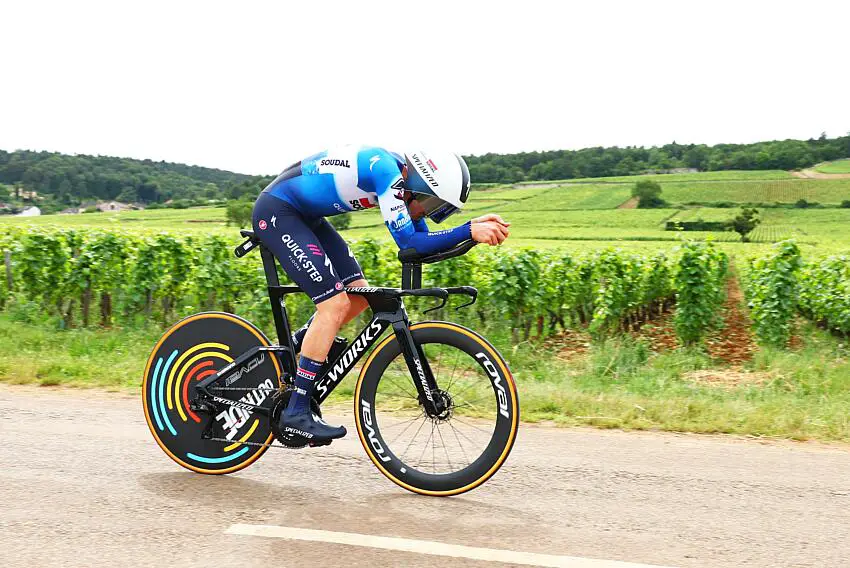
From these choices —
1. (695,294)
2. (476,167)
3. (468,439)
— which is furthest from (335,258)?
(476,167)

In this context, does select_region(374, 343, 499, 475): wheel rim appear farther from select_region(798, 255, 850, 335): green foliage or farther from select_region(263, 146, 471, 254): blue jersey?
select_region(798, 255, 850, 335): green foliage

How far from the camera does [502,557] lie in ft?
11.0

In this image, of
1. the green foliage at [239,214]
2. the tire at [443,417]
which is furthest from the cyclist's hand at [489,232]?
the green foliage at [239,214]

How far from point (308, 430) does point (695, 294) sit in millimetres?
6292

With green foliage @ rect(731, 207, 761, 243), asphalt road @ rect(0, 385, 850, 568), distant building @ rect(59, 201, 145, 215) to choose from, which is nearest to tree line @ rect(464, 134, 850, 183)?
green foliage @ rect(731, 207, 761, 243)

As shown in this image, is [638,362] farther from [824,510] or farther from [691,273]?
[824,510]

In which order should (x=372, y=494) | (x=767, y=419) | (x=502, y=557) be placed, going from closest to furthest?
1. (x=502, y=557)
2. (x=372, y=494)
3. (x=767, y=419)

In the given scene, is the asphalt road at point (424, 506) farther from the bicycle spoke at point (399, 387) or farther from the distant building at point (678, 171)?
the distant building at point (678, 171)

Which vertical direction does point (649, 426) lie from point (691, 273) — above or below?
below

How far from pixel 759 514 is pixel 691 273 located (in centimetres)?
561

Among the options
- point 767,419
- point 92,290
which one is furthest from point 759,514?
point 92,290

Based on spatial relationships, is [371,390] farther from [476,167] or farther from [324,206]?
[476,167]

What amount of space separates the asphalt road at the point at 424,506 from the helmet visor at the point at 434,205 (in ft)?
5.08

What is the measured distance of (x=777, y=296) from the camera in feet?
28.7
